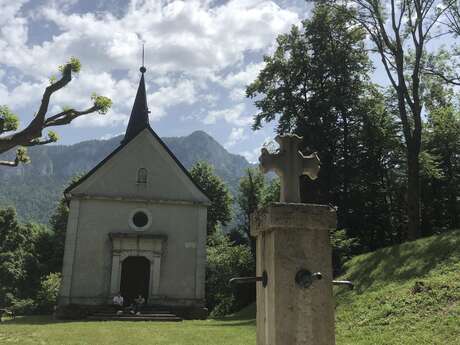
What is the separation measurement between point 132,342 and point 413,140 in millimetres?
16437

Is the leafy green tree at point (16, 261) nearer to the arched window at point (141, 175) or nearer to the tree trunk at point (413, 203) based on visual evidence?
the arched window at point (141, 175)

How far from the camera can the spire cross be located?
231 inches

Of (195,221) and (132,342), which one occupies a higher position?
(195,221)

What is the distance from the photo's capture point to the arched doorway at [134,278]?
77.6 feet

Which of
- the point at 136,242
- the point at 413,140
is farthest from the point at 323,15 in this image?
the point at 136,242

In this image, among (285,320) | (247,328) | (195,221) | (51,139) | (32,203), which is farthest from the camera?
(32,203)

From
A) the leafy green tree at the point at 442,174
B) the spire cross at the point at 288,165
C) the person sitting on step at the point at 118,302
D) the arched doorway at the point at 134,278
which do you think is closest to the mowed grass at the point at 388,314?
the spire cross at the point at 288,165

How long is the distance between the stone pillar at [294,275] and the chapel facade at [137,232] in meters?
18.7

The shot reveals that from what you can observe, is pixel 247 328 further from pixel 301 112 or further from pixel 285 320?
pixel 301 112

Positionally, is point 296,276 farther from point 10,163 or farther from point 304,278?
point 10,163

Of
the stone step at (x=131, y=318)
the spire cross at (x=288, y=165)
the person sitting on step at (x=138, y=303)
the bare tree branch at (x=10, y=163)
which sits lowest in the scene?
the stone step at (x=131, y=318)

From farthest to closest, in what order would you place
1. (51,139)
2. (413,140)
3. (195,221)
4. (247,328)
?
(195,221) → (413,140) → (247,328) → (51,139)

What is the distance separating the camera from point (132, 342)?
1216 centimetres

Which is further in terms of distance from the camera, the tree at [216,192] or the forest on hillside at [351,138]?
the tree at [216,192]
